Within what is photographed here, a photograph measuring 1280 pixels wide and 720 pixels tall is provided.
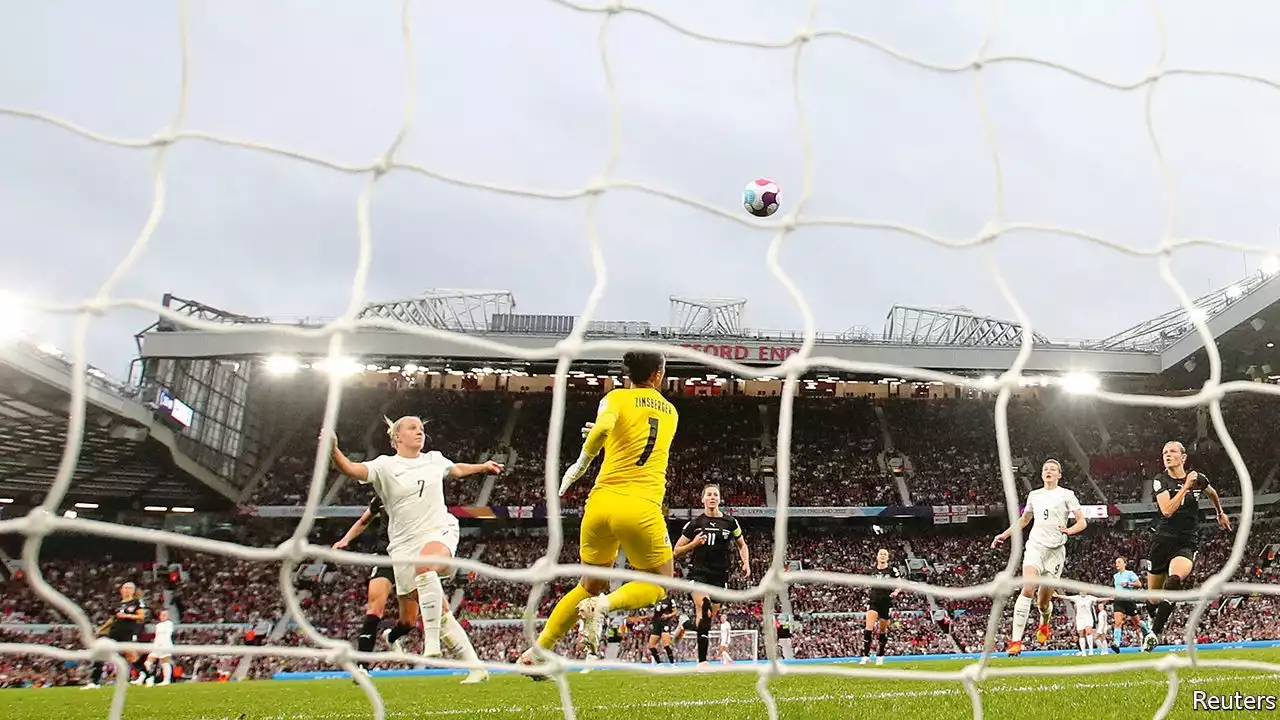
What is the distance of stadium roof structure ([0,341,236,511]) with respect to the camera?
746 inches

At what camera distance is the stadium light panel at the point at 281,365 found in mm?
26209

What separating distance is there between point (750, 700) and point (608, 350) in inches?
128

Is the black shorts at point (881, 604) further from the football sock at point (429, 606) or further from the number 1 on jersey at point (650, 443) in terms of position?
the number 1 on jersey at point (650, 443)

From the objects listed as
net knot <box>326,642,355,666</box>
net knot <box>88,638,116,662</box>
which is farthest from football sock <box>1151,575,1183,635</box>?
net knot <box>88,638,116,662</box>

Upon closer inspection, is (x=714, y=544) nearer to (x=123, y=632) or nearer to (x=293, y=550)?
(x=293, y=550)

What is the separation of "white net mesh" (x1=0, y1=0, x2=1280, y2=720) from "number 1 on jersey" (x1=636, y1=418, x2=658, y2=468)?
1.52 m

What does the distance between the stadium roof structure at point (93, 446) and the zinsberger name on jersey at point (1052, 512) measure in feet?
61.0

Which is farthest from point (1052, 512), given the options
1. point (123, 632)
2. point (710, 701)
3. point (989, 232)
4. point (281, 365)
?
point (281, 365)

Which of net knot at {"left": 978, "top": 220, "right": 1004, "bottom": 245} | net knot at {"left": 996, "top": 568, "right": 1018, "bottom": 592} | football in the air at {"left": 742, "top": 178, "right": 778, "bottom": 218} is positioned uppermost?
football in the air at {"left": 742, "top": 178, "right": 778, "bottom": 218}

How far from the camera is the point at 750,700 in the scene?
510 centimetres

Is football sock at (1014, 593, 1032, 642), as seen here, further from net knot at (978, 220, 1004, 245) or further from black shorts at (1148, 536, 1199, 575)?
net knot at (978, 220, 1004, 245)

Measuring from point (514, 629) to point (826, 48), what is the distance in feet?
69.6

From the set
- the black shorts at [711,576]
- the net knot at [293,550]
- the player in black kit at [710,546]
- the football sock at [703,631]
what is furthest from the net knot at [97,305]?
the black shorts at [711,576]

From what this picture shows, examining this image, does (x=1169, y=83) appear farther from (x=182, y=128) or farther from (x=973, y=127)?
(x=182, y=128)
